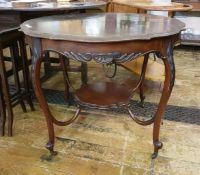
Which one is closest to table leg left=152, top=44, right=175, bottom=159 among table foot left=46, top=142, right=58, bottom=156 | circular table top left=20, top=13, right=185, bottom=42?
circular table top left=20, top=13, right=185, bottom=42

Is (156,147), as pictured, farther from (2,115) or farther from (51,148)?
(2,115)

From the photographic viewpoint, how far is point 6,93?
5.65 feet

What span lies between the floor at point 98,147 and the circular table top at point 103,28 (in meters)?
0.78

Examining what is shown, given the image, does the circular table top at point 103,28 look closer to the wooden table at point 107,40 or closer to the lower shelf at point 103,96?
the wooden table at point 107,40

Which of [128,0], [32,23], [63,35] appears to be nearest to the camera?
[63,35]

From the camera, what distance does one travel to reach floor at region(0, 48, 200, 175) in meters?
1.48

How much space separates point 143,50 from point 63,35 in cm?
39

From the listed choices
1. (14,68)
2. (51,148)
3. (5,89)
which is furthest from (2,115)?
(51,148)

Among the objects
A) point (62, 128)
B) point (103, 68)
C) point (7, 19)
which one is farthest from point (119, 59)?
point (103, 68)

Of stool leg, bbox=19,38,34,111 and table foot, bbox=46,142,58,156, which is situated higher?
stool leg, bbox=19,38,34,111

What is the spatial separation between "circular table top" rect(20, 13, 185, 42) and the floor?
2.55ft

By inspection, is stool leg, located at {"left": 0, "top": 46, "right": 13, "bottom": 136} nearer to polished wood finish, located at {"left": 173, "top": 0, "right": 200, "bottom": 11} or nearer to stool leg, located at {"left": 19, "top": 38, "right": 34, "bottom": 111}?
stool leg, located at {"left": 19, "top": 38, "right": 34, "bottom": 111}

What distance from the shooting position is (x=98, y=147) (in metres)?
1.67

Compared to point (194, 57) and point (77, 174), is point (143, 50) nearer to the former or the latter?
point (77, 174)
